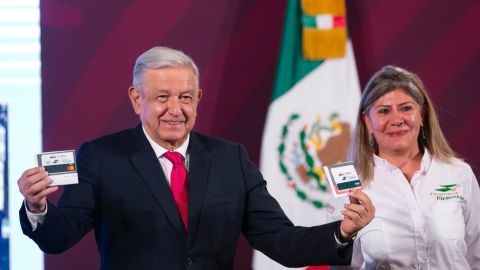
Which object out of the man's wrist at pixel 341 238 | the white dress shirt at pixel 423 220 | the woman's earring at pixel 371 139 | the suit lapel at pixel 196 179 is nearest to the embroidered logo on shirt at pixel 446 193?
the white dress shirt at pixel 423 220

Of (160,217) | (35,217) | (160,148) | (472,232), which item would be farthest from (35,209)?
(472,232)

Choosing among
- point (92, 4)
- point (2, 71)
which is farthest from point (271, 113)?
point (2, 71)

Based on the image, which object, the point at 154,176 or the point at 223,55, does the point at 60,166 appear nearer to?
the point at 154,176

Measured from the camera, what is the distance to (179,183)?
2.10 metres

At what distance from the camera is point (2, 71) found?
353cm

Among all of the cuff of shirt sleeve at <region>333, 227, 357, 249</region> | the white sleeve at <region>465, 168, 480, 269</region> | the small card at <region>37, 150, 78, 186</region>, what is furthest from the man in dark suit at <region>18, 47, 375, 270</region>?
the white sleeve at <region>465, 168, 480, 269</region>

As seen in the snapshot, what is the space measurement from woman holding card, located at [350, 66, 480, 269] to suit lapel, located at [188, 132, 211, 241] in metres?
0.73

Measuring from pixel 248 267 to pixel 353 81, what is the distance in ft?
3.94

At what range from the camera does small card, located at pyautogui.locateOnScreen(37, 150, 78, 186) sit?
1.83m

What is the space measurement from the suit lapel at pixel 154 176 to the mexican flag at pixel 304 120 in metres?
1.54

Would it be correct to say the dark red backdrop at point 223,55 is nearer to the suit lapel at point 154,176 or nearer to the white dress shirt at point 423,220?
the white dress shirt at point 423,220

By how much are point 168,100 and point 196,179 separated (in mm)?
266

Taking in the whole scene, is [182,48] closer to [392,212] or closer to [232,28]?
[232,28]

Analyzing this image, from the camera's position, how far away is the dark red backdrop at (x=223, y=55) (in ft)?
11.8
